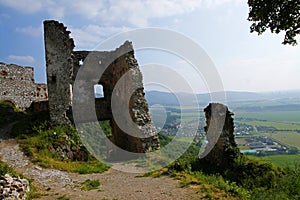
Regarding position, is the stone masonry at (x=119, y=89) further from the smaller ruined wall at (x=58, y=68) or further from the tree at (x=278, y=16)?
the tree at (x=278, y=16)

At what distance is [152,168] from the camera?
35.8 feet

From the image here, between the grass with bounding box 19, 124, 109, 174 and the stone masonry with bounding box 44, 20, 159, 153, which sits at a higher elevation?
the stone masonry with bounding box 44, 20, 159, 153

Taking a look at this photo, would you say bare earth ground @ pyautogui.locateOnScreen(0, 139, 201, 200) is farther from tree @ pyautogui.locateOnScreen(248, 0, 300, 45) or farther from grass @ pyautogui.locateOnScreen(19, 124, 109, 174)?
tree @ pyautogui.locateOnScreen(248, 0, 300, 45)

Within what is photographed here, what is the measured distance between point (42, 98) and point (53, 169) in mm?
13136

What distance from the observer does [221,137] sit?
1006 centimetres

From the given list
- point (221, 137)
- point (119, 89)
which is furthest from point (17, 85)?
point (221, 137)

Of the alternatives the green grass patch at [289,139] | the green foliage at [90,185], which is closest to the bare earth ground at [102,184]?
the green foliage at [90,185]

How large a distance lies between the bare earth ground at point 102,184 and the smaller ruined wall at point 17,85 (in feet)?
26.2

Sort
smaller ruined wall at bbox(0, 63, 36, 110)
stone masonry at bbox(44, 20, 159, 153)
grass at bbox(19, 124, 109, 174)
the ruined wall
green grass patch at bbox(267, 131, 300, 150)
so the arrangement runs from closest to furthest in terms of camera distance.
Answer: the ruined wall, grass at bbox(19, 124, 109, 174), stone masonry at bbox(44, 20, 159, 153), smaller ruined wall at bbox(0, 63, 36, 110), green grass patch at bbox(267, 131, 300, 150)

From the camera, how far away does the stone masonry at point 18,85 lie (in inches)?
695

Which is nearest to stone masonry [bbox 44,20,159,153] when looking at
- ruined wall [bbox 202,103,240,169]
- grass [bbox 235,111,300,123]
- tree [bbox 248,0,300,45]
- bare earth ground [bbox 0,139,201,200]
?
bare earth ground [bbox 0,139,201,200]

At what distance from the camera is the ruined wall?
32.3ft

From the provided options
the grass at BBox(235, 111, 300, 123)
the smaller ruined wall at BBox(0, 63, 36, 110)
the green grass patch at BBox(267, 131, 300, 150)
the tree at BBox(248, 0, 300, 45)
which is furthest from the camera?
the grass at BBox(235, 111, 300, 123)

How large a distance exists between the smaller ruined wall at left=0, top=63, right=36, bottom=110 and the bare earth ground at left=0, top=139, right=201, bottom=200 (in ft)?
26.2
